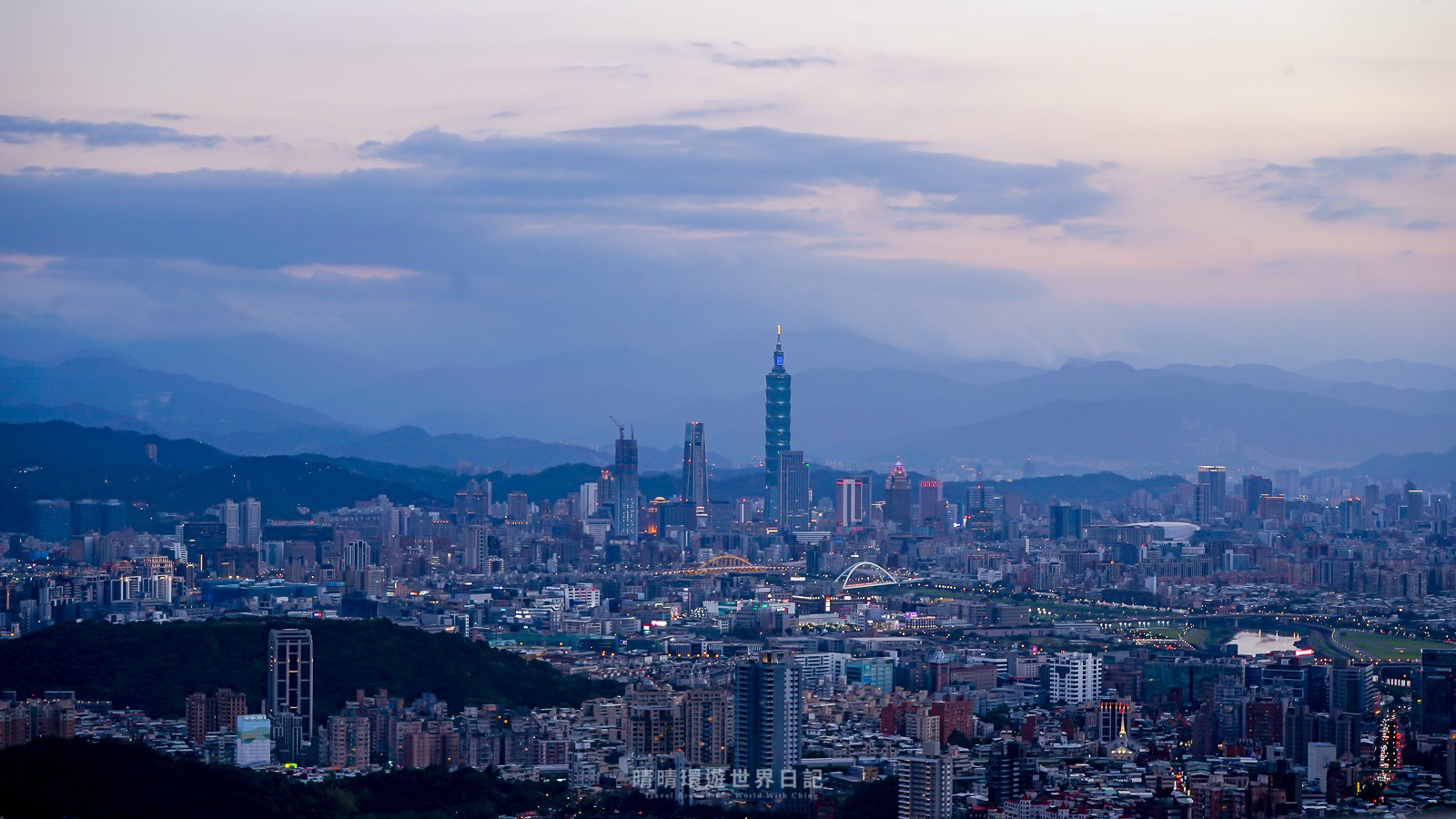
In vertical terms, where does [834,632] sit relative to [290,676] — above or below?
below

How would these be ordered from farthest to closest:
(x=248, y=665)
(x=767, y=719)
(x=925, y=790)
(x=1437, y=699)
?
1. (x=248, y=665)
2. (x=1437, y=699)
3. (x=767, y=719)
4. (x=925, y=790)

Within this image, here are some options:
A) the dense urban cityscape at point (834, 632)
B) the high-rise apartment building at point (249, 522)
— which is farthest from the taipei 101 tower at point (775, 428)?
the high-rise apartment building at point (249, 522)

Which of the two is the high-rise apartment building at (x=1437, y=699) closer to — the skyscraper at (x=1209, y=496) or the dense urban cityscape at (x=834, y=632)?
the dense urban cityscape at (x=834, y=632)

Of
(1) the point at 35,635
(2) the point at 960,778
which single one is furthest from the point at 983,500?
(2) the point at 960,778

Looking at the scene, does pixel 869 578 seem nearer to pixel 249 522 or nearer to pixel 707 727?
pixel 249 522

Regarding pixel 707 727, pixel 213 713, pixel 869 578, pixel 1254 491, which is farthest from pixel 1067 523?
pixel 213 713

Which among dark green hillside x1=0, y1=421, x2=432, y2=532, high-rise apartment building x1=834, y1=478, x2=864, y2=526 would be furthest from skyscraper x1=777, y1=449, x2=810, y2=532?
dark green hillside x1=0, y1=421, x2=432, y2=532

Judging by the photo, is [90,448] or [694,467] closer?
[90,448]
